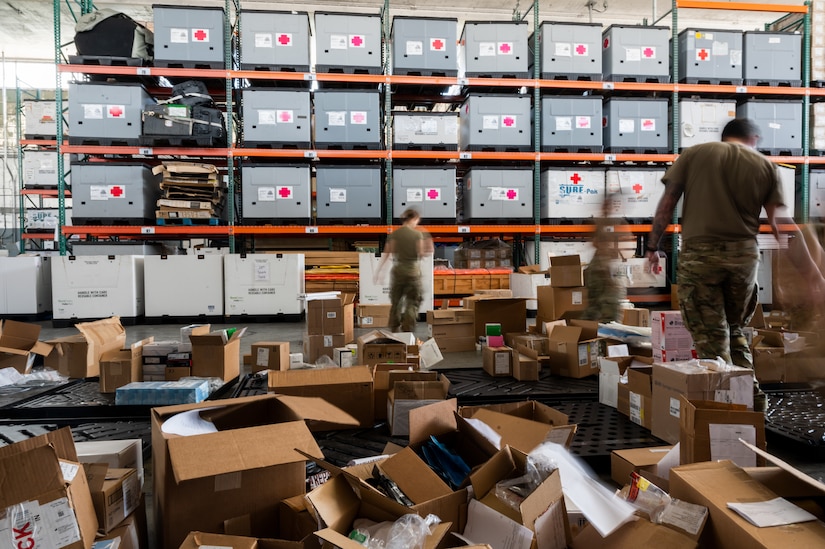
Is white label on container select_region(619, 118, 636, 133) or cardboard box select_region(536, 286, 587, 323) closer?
cardboard box select_region(536, 286, 587, 323)

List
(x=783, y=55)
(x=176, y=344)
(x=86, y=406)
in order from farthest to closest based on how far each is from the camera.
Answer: (x=783, y=55), (x=176, y=344), (x=86, y=406)

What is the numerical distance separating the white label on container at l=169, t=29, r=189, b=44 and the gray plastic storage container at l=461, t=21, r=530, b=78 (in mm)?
3703

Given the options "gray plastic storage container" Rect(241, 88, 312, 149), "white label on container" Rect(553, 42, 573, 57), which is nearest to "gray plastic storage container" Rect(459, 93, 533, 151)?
"white label on container" Rect(553, 42, 573, 57)

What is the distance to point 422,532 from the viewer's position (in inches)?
42.8

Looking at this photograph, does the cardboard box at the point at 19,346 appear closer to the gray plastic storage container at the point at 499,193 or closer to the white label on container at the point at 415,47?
the gray plastic storage container at the point at 499,193

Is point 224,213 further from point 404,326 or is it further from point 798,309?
point 798,309

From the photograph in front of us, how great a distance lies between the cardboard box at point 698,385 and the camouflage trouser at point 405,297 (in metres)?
2.30

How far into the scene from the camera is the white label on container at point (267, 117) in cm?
642

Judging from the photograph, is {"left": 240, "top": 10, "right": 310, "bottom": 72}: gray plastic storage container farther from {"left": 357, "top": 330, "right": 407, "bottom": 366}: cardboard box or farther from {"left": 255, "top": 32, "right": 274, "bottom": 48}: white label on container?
{"left": 357, "top": 330, "right": 407, "bottom": 366}: cardboard box

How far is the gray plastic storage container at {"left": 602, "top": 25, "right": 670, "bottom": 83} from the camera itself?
6.82 meters

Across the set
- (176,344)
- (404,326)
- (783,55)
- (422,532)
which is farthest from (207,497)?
(783,55)

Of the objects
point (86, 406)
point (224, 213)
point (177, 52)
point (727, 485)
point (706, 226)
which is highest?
point (177, 52)

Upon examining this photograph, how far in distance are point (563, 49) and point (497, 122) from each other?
4.69 ft

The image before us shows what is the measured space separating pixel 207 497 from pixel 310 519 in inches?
10.8
